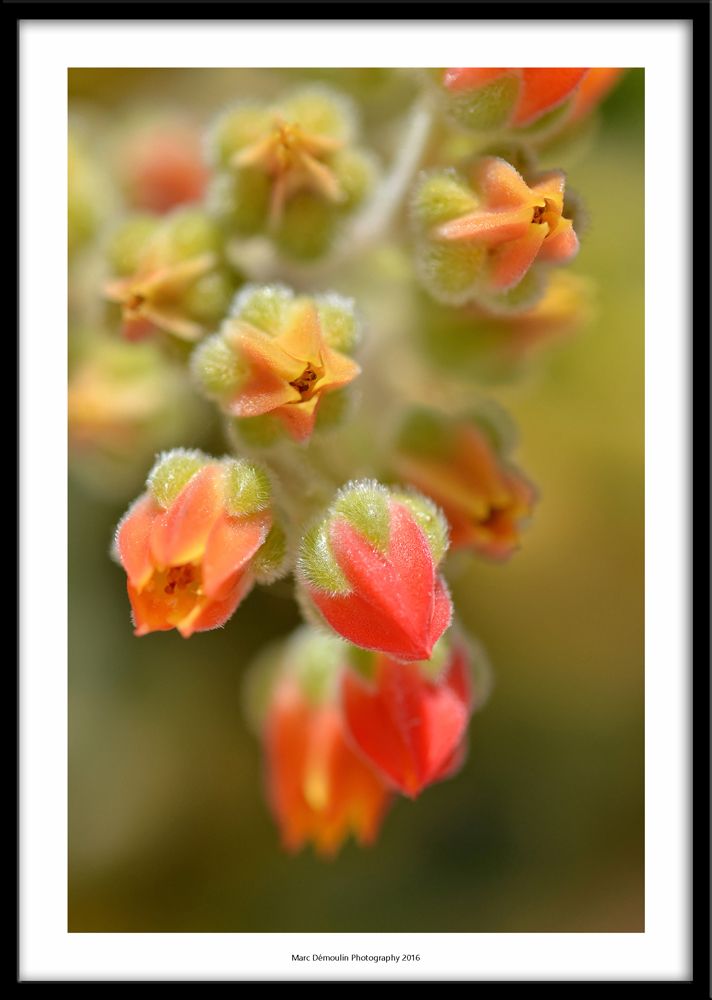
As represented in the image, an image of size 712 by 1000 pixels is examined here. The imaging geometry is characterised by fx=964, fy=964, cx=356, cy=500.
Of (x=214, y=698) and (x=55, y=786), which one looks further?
(x=214, y=698)

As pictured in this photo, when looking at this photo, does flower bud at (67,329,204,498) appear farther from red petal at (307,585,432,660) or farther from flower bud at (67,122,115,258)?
red petal at (307,585,432,660)

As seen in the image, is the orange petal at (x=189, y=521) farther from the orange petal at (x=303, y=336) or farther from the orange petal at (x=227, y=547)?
the orange petal at (x=303, y=336)

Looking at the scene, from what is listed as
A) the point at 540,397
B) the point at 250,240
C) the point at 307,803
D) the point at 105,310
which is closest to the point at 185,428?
the point at 105,310

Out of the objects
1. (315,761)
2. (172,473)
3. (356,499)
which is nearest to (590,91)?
(356,499)
